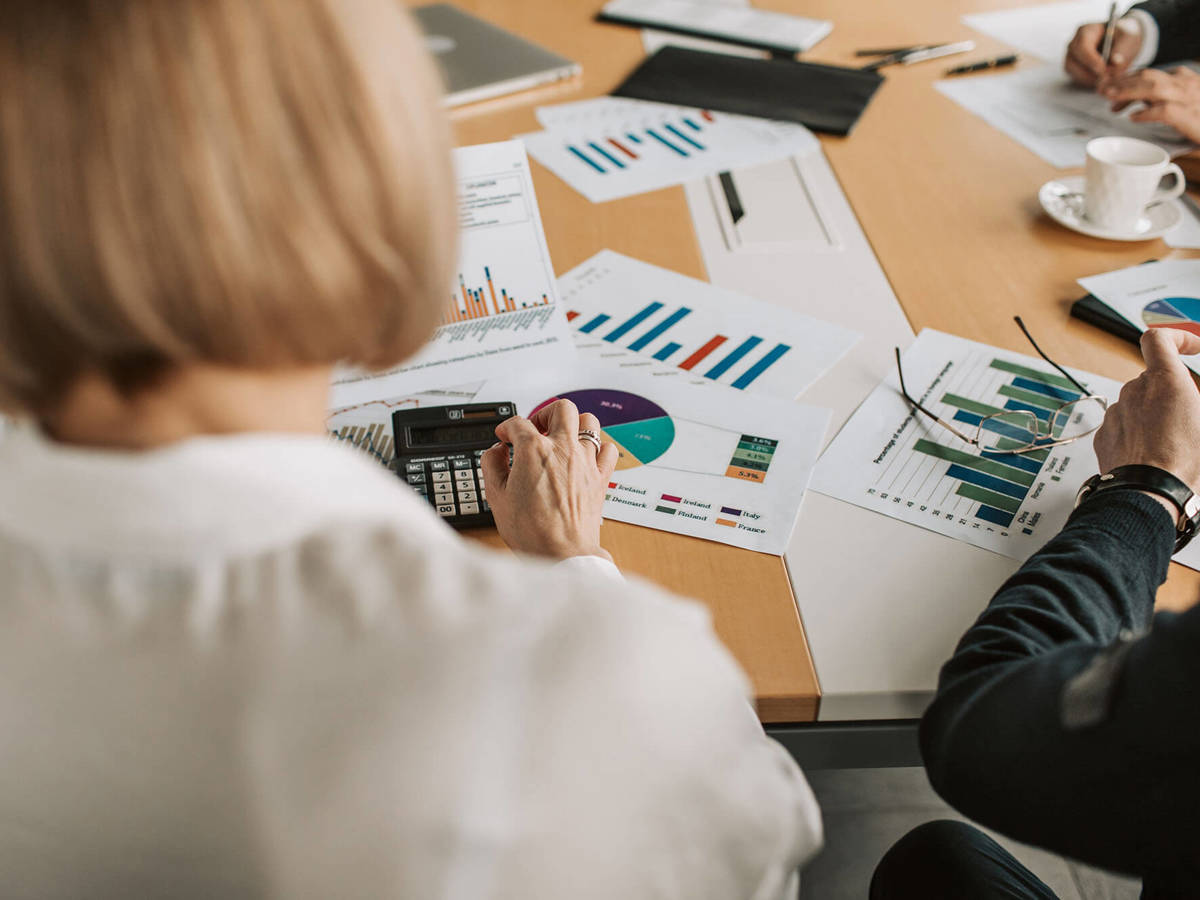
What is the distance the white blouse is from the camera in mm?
438

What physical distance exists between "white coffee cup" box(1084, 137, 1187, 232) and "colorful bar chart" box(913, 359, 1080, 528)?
38cm

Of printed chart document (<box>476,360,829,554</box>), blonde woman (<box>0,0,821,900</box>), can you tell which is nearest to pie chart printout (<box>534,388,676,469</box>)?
printed chart document (<box>476,360,829,554</box>)

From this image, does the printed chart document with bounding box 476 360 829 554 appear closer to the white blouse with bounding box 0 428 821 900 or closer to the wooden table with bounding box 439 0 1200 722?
the wooden table with bounding box 439 0 1200 722

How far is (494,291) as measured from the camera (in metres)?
1.12

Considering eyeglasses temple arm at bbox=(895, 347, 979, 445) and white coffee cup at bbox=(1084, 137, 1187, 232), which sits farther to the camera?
white coffee cup at bbox=(1084, 137, 1187, 232)

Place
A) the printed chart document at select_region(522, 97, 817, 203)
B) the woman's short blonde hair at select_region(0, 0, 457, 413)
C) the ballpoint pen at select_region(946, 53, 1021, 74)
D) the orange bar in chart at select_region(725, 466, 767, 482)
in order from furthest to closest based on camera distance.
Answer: the ballpoint pen at select_region(946, 53, 1021, 74)
the printed chart document at select_region(522, 97, 817, 203)
the orange bar in chart at select_region(725, 466, 767, 482)
the woman's short blonde hair at select_region(0, 0, 457, 413)

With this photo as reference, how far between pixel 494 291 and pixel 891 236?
1.85 feet

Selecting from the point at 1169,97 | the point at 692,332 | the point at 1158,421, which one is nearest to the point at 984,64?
the point at 1169,97

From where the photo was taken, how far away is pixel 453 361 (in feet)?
3.57

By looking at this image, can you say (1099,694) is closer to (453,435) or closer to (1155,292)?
(453,435)

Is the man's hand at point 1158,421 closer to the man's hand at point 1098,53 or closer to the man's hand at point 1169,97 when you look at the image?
the man's hand at point 1169,97

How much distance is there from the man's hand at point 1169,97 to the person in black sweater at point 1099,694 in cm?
77

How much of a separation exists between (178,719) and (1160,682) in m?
0.53

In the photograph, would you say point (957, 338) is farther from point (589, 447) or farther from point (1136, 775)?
point (1136, 775)
